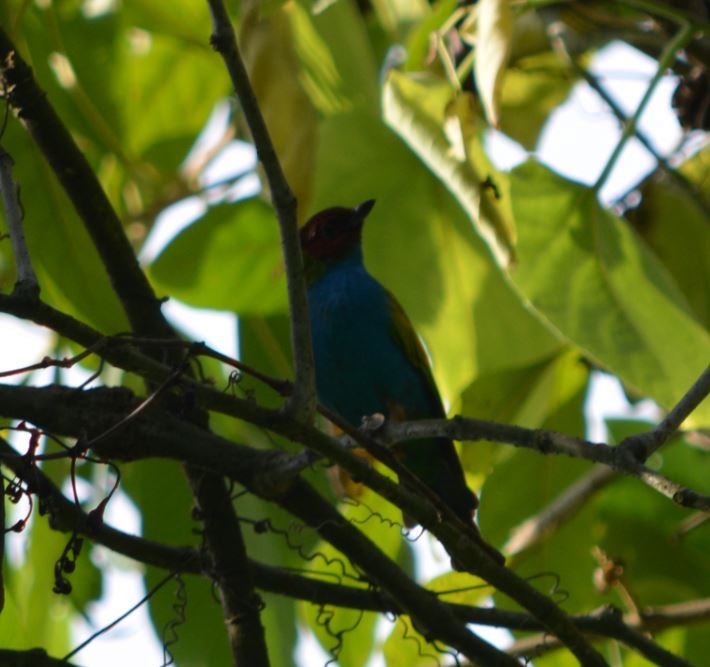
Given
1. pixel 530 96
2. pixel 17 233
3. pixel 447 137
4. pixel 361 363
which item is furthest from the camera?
pixel 361 363

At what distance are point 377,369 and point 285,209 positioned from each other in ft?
8.00

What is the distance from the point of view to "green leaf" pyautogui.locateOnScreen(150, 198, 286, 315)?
3.41 metres

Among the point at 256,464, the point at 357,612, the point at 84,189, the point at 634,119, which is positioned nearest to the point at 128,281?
the point at 84,189

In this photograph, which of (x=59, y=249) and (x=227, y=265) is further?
(x=227, y=265)

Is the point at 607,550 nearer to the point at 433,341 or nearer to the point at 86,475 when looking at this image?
the point at 433,341

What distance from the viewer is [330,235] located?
473 centimetres

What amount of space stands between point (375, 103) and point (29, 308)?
1.46m

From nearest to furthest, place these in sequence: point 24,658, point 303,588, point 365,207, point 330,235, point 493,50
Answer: point 24,658, point 493,50, point 303,588, point 365,207, point 330,235

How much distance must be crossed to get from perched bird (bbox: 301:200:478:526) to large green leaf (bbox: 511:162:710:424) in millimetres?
1476

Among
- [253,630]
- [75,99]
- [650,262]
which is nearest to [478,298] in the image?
[650,262]

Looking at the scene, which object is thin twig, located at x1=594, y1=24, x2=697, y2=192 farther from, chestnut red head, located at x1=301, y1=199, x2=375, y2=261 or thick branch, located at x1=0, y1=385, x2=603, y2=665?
chestnut red head, located at x1=301, y1=199, x2=375, y2=261

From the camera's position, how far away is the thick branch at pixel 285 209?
6.25 ft

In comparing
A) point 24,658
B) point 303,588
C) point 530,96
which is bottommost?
point 24,658

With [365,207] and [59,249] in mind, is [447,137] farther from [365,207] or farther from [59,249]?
[59,249]
